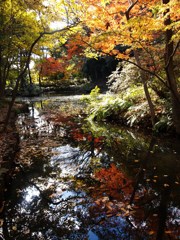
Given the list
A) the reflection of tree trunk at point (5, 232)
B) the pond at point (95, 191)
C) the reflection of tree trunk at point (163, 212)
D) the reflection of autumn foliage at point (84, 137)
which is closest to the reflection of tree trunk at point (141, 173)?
the pond at point (95, 191)

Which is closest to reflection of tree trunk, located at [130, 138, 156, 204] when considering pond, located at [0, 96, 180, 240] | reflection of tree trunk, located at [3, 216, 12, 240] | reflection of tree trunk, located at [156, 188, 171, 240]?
pond, located at [0, 96, 180, 240]

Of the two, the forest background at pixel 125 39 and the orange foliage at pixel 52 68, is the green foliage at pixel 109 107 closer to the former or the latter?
the forest background at pixel 125 39

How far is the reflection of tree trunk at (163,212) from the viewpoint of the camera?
3363 millimetres

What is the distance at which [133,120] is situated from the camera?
9492 mm

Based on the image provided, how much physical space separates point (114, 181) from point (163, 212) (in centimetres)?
146

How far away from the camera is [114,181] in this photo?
514 centimetres

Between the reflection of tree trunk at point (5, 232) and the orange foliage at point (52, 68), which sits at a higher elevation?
the orange foliage at point (52, 68)

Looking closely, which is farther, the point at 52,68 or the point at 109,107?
the point at 52,68

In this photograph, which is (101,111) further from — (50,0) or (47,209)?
(47,209)

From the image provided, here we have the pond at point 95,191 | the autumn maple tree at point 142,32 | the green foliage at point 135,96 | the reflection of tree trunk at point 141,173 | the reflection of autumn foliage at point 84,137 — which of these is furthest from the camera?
the green foliage at point 135,96

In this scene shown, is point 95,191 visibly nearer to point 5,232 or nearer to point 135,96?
point 5,232

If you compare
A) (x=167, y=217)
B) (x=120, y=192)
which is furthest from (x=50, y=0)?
(x=167, y=217)

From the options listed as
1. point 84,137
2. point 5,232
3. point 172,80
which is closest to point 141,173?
point 5,232

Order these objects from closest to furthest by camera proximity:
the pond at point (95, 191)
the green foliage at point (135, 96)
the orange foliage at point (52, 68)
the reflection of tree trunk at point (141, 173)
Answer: the pond at point (95, 191) → the reflection of tree trunk at point (141, 173) → the green foliage at point (135, 96) → the orange foliage at point (52, 68)
